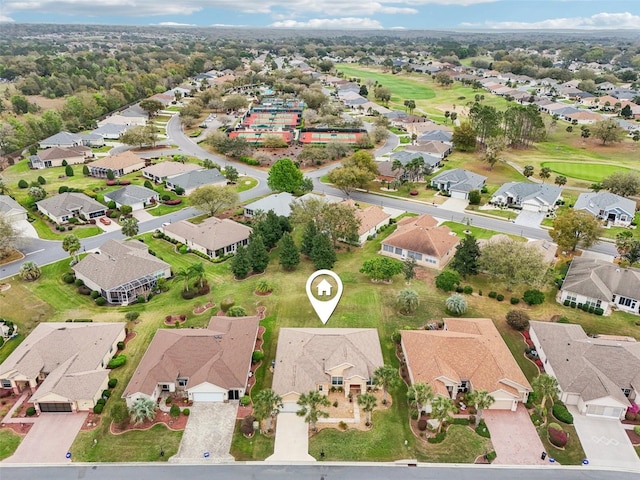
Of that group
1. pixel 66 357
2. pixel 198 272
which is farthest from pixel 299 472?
pixel 198 272

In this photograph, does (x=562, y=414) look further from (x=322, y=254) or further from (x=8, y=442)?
(x=8, y=442)

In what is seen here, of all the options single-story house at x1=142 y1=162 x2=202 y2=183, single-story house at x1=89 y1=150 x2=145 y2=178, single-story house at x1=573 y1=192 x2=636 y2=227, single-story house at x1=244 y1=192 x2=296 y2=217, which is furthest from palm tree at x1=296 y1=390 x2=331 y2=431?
single-story house at x1=89 y1=150 x2=145 y2=178

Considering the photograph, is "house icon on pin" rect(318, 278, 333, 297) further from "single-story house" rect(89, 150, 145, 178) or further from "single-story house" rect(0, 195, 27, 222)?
"single-story house" rect(89, 150, 145, 178)

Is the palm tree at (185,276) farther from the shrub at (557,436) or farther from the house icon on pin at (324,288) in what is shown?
the shrub at (557,436)

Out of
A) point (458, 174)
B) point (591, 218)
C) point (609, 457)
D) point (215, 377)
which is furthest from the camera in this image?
point (458, 174)

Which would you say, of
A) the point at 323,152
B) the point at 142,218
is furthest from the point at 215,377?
the point at 323,152

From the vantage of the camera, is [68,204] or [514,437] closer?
[514,437]

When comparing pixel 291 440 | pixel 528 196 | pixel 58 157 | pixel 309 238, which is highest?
pixel 309 238

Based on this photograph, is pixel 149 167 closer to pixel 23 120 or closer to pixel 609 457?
pixel 23 120
